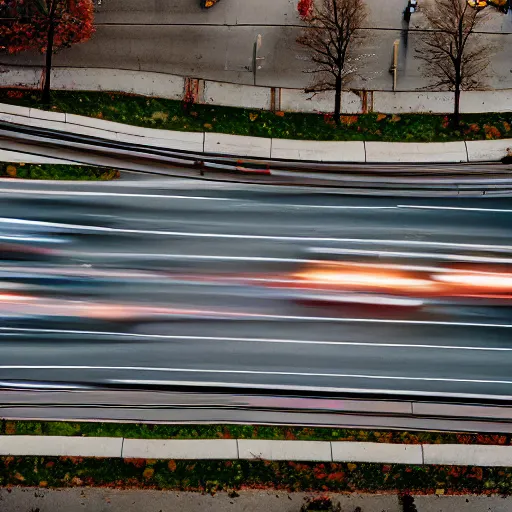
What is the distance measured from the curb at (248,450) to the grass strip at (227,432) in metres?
0.16

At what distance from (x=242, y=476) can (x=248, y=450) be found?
0.98m

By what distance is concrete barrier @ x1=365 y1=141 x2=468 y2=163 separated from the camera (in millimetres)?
24500

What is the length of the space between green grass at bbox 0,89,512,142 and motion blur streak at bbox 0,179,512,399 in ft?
10.1

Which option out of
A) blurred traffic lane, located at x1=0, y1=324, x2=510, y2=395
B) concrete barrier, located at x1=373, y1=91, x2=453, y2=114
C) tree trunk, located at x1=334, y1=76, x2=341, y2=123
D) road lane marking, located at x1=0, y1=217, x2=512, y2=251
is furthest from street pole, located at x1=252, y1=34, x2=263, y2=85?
blurred traffic lane, located at x1=0, y1=324, x2=510, y2=395

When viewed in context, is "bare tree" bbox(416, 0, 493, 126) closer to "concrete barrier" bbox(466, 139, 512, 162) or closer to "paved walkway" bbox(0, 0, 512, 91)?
"paved walkway" bbox(0, 0, 512, 91)

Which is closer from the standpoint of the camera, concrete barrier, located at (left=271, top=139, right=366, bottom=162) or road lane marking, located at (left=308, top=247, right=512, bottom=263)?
road lane marking, located at (left=308, top=247, right=512, bottom=263)

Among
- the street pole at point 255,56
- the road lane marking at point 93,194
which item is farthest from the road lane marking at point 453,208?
the street pole at point 255,56

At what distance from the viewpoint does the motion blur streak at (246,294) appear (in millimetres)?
23219

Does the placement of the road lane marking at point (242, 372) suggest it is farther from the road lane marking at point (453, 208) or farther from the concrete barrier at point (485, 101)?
the concrete barrier at point (485, 101)

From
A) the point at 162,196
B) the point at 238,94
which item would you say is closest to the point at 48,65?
the point at 162,196

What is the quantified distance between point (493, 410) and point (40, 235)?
19.0 m

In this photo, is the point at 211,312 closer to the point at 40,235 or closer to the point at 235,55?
the point at 40,235

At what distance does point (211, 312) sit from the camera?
76.5ft

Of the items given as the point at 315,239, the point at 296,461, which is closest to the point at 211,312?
the point at 315,239
